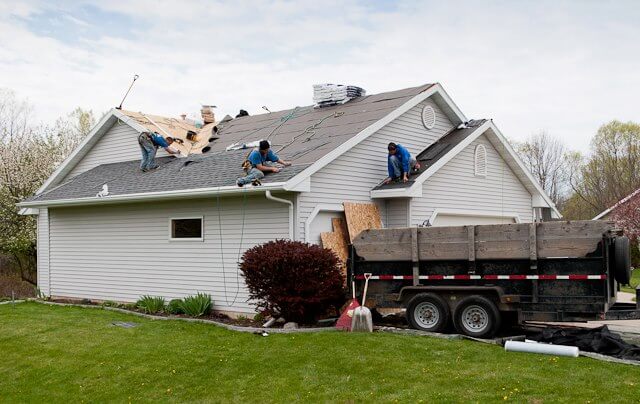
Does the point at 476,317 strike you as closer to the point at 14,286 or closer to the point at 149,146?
the point at 149,146

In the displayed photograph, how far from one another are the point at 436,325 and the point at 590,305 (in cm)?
249

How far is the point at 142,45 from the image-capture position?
17.0m

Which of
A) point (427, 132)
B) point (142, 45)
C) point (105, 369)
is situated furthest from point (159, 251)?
point (427, 132)

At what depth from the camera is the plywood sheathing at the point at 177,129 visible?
63.9 ft

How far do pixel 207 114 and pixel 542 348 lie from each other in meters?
14.9

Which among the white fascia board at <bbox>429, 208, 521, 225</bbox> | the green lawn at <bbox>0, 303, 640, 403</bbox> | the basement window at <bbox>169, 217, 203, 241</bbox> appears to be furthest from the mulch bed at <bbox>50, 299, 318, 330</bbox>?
the white fascia board at <bbox>429, 208, 521, 225</bbox>

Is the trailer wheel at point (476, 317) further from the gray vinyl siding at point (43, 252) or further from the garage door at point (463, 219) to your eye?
the gray vinyl siding at point (43, 252)

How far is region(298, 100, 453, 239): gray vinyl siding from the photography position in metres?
14.4

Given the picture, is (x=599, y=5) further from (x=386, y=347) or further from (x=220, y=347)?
(x=220, y=347)

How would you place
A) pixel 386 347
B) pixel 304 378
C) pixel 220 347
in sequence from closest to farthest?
pixel 304 378
pixel 386 347
pixel 220 347

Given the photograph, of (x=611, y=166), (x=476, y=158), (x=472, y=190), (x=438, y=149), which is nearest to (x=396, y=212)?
(x=438, y=149)

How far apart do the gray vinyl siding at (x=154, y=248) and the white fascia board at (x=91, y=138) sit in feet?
7.05

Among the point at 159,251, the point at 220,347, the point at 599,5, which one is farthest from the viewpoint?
the point at 159,251

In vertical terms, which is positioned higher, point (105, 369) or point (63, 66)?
point (63, 66)
